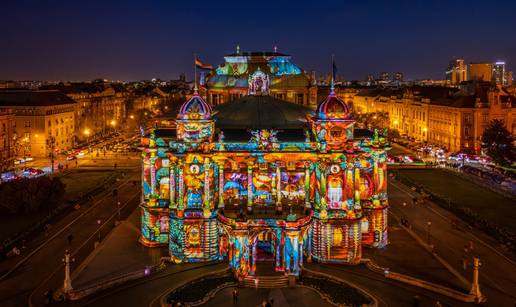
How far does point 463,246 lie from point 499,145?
40842mm

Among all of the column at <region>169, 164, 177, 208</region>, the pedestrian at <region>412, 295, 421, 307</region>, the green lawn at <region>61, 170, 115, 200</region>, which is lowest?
the pedestrian at <region>412, 295, 421, 307</region>

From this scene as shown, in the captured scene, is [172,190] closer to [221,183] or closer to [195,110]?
[221,183]

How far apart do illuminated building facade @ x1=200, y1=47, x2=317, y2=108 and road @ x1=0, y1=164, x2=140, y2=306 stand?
2091 centimetres

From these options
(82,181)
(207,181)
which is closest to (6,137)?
(82,181)

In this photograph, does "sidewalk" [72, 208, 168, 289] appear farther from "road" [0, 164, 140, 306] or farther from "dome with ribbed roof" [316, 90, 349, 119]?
"dome with ribbed roof" [316, 90, 349, 119]

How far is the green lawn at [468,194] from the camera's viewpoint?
5888cm

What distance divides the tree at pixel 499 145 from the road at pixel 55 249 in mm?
53061

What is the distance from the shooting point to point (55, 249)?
47812mm

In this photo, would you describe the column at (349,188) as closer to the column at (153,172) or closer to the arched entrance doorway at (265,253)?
the arched entrance doorway at (265,253)

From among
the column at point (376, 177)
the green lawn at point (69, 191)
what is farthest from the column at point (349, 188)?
the green lawn at point (69, 191)

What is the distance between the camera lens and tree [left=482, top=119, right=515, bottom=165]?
265ft

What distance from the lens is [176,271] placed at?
141 ft

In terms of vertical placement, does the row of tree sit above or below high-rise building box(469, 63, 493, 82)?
below

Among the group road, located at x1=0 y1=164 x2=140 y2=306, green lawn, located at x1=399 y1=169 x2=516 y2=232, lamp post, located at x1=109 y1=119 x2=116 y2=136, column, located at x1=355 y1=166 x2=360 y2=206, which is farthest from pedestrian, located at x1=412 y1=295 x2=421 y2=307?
lamp post, located at x1=109 y1=119 x2=116 y2=136
